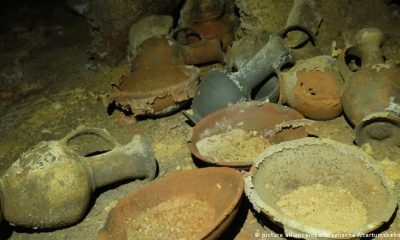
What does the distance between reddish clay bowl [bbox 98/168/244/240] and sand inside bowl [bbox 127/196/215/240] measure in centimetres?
2

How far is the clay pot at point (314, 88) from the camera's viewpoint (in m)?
3.35

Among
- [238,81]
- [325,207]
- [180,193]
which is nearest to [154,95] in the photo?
[238,81]

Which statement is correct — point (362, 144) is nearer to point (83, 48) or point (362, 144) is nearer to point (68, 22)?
point (83, 48)

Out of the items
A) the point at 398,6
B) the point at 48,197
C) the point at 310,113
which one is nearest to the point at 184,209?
the point at 48,197

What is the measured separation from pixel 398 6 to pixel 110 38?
3573mm

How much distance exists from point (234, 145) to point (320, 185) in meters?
0.79

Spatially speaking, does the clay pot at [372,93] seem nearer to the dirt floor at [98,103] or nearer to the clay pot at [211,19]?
the dirt floor at [98,103]

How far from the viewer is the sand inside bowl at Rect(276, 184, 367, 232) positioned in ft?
7.79

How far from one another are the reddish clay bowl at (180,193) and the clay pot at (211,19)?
8.33ft

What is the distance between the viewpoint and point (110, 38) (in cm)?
509

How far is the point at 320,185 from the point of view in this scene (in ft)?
8.83

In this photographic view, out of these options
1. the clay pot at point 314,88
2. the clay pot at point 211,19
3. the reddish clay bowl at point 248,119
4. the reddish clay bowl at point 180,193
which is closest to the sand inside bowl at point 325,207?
the reddish clay bowl at point 180,193

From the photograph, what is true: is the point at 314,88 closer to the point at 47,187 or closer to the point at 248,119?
the point at 248,119

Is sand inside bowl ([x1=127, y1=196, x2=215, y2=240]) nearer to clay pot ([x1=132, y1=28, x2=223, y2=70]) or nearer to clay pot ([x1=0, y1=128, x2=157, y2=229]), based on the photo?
clay pot ([x1=0, y1=128, x2=157, y2=229])
